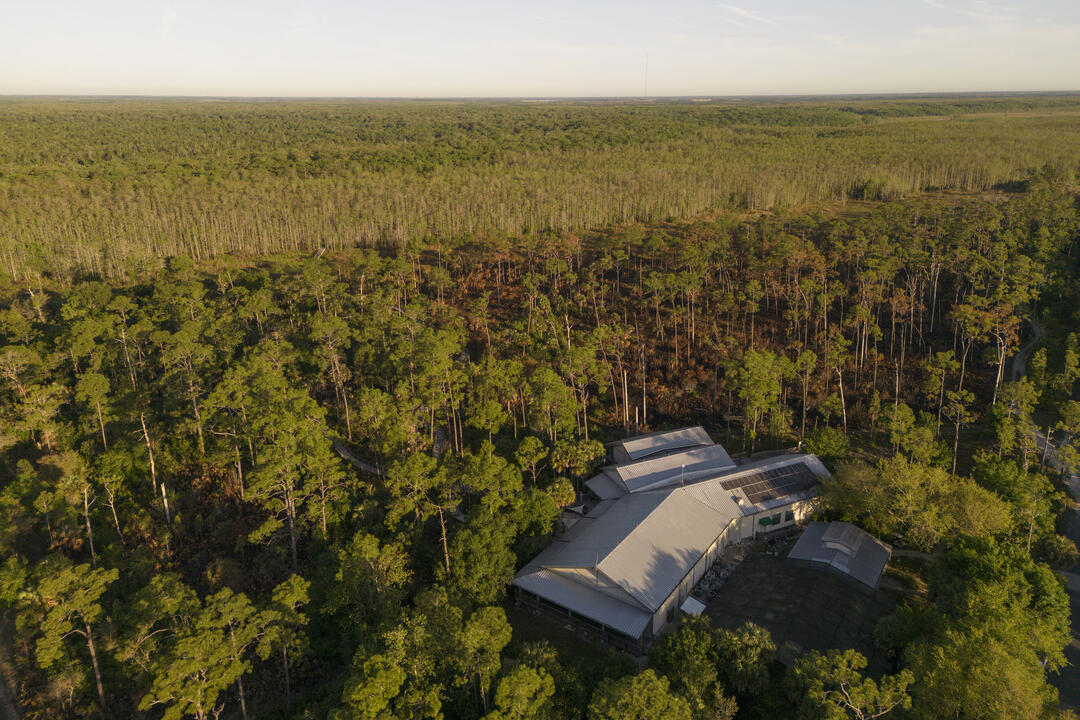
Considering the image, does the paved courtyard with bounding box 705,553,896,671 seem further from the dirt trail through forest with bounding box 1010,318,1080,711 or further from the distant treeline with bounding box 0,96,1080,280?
the distant treeline with bounding box 0,96,1080,280

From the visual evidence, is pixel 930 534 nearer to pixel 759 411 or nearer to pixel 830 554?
pixel 830 554

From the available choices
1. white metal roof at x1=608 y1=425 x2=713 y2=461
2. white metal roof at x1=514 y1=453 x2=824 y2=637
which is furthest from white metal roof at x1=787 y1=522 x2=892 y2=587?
white metal roof at x1=608 y1=425 x2=713 y2=461

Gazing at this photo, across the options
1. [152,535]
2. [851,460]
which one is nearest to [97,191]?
[152,535]

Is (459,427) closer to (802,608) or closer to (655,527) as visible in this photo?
(655,527)

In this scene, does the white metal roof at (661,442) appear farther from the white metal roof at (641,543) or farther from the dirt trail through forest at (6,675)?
the dirt trail through forest at (6,675)

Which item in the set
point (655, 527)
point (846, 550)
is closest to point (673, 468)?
point (655, 527)

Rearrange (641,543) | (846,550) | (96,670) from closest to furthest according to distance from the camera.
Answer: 1. (96,670)
2. (641,543)
3. (846,550)

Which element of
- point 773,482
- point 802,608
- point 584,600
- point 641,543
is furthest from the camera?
point 773,482
